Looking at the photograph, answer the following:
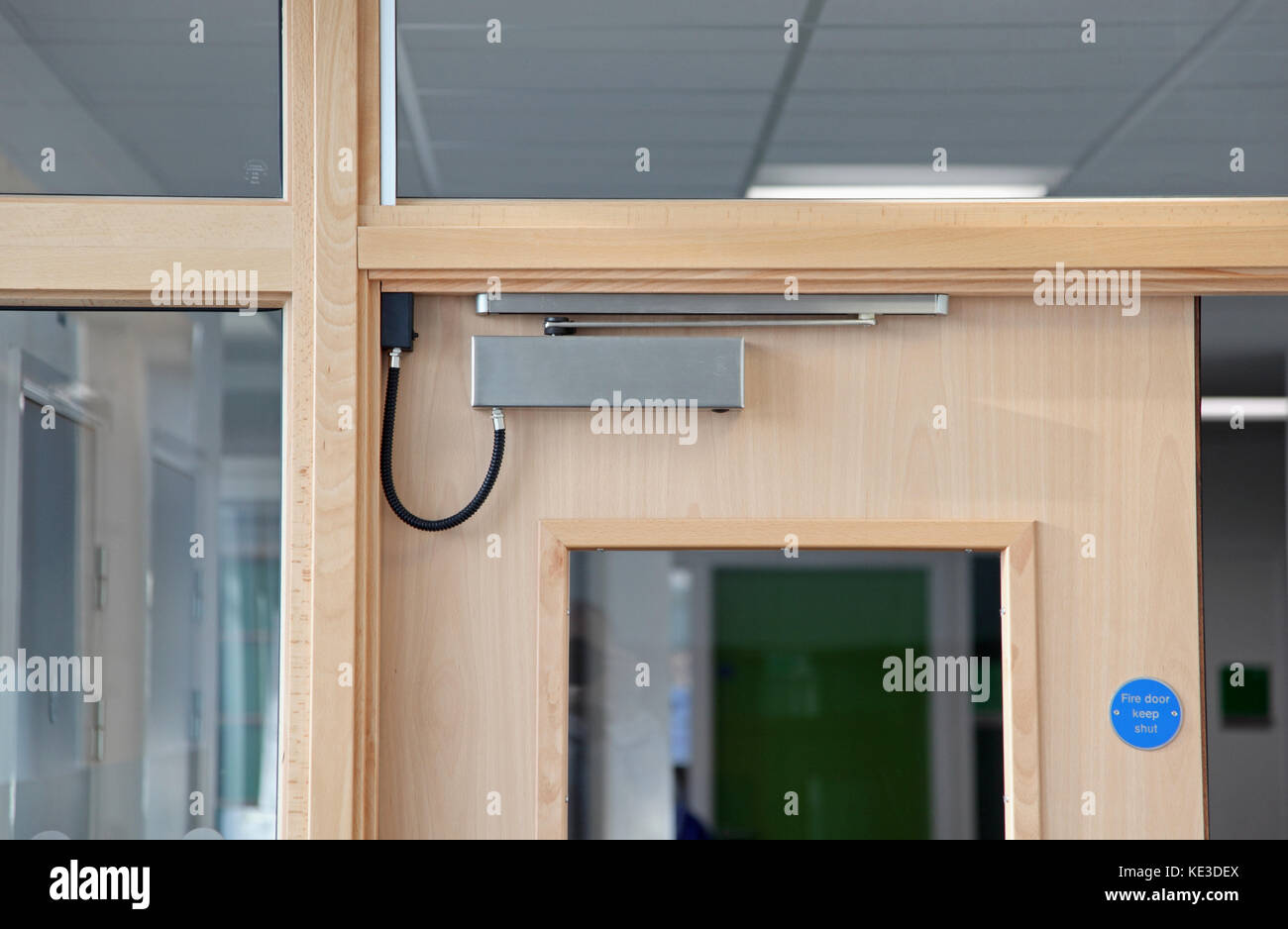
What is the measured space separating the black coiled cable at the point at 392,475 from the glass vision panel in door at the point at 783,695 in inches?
5.1

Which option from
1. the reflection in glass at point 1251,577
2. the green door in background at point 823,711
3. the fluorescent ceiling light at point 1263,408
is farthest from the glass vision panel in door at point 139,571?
the fluorescent ceiling light at point 1263,408

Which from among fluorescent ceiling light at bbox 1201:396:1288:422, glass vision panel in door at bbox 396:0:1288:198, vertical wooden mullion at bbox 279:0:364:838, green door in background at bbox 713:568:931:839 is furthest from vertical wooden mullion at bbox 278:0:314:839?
fluorescent ceiling light at bbox 1201:396:1288:422

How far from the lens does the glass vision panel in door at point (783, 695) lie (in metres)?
1.54

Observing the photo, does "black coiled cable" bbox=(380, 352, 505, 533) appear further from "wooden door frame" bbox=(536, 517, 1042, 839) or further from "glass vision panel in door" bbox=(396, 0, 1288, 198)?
"glass vision panel in door" bbox=(396, 0, 1288, 198)

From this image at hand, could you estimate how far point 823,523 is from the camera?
155 centimetres

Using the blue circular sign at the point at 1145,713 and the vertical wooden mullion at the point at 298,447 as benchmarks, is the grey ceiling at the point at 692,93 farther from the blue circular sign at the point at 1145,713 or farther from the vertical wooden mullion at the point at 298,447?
the blue circular sign at the point at 1145,713

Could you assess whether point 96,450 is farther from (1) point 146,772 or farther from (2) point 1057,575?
(2) point 1057,575

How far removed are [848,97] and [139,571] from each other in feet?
3.22

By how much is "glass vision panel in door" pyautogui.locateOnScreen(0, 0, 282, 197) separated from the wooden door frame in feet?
1.80

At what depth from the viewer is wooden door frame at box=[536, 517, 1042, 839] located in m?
1.52

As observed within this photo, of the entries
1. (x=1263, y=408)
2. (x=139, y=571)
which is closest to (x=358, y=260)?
(x=139, y=571)

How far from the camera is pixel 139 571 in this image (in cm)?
154
